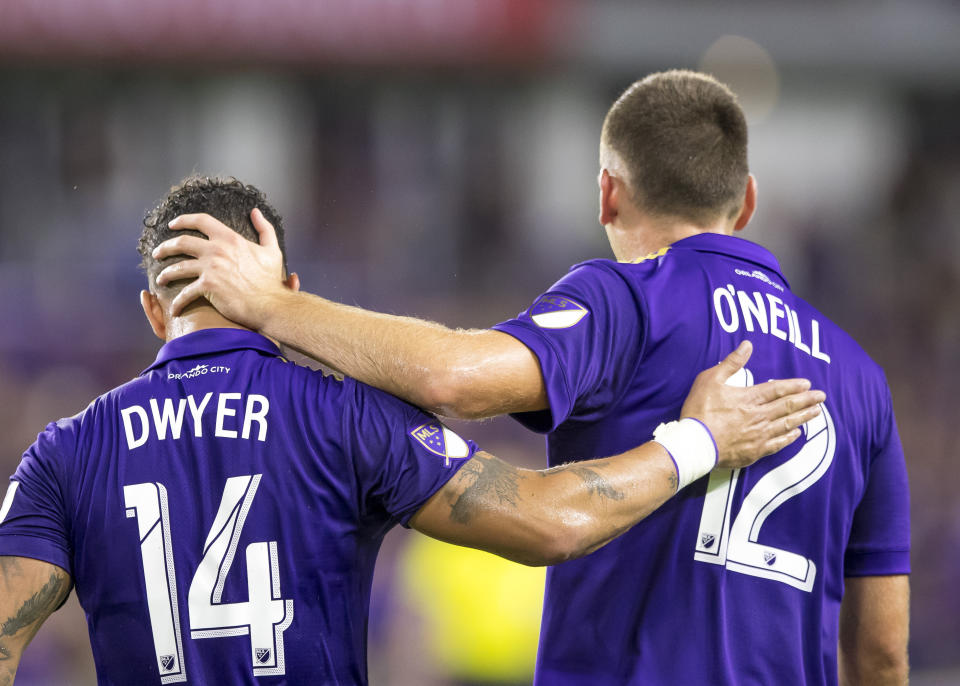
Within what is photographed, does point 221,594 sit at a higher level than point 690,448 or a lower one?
lower

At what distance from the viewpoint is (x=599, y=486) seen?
2.44 m

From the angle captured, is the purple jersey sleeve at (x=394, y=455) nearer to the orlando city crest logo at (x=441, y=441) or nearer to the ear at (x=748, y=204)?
the orlando city crest logo at (x=441, y=441)

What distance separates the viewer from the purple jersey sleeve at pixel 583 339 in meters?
2.49

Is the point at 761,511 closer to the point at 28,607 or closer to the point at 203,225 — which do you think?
the point at 203,225

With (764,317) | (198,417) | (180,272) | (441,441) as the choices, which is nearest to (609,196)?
(764,317)

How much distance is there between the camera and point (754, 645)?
8.79 ft

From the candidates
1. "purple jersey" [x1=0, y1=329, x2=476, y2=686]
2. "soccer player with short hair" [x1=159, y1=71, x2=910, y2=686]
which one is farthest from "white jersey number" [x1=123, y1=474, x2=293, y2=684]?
"soccer player with short hair" [x1=159, y1=71, x2=910, y2=686]

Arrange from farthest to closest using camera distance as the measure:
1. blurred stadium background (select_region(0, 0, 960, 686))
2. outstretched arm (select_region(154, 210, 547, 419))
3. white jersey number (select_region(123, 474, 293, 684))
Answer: blurred stadium background (select_region(0, 0, 960, 686)) → outstretched arm (select_region(154, 210, 547, 419)) → white jersey number (select_region(123, 474, 293, 684))

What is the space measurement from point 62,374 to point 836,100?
37.3ft

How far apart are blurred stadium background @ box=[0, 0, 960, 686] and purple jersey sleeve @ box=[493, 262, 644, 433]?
6513mm

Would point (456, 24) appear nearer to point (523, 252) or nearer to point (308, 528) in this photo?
point (523, 252)

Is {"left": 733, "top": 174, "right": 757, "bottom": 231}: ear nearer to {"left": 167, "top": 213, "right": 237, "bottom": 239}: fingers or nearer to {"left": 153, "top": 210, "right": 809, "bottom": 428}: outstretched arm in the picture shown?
{"left": 153, "top": 210, "right": 809, "bottom": 428}: outstretched arm

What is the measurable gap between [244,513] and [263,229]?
2.64 ft

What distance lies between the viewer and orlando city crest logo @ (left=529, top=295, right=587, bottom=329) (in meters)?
2.54
